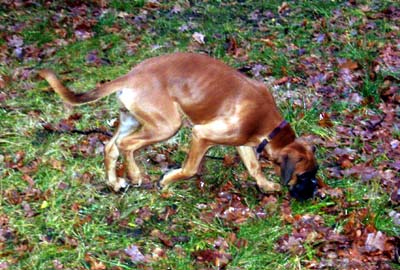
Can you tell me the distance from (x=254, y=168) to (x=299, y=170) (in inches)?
25.5

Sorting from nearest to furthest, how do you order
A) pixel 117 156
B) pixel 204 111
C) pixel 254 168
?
pixel 204 111 → pixel 117 156 → pixel 254 168

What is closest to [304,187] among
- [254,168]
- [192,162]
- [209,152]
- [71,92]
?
[254,168]

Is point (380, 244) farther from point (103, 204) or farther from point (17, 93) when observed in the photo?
point (17, 93)

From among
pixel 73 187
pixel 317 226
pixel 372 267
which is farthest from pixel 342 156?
pixel 73 187

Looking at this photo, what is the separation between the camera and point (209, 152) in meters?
7.15

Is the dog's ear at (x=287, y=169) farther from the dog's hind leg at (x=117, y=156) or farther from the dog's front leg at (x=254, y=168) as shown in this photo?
the dog's hind leg at (x=117, y=156)

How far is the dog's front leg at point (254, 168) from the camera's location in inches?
262

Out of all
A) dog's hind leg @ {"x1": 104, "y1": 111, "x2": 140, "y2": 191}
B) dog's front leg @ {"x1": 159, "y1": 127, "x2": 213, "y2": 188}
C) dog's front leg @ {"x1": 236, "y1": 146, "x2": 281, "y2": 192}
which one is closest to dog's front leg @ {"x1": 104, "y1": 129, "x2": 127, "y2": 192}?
dog's hind leg @ {"x1": 104, "y1": 111, "x2": 140, "y2": 191}

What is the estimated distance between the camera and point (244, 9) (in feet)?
35.1

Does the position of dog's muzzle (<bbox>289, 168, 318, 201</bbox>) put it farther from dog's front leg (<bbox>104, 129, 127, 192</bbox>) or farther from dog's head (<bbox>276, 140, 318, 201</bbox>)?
dog's front leg (<bbox>104, 129, 127, 192</bbox>)

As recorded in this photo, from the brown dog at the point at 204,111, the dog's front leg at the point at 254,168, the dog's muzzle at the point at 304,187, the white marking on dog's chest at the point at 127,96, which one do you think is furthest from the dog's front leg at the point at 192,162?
the dog's muzzle at the point at 304,187

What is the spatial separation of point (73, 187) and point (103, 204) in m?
0.40

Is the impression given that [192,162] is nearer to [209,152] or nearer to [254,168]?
[254,168]

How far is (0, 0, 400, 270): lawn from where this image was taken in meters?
5.76
